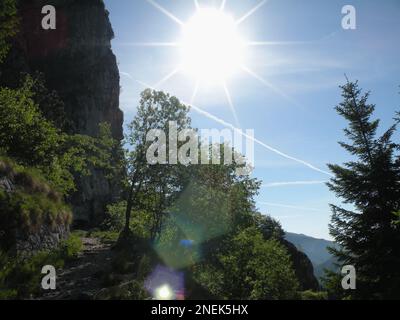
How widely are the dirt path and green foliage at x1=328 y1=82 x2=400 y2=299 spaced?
1332 cm

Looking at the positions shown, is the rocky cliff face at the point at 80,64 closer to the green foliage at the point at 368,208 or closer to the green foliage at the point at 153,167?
the green foliage at the point at 153,167

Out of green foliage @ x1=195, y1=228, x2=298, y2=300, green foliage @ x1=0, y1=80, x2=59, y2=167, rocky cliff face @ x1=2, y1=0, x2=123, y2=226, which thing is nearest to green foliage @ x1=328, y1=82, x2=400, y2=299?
green foliage @ x1=195, y1=228, x2=298, y2=300

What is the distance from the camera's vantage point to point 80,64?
6669 cm

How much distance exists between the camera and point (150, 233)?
3519cm

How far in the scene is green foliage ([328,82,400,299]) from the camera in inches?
688

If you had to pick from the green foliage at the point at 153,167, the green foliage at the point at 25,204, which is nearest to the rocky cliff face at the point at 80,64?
the green foliage at the point at 153,167

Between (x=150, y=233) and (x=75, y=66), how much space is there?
147 feet

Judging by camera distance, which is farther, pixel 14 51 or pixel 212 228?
pixel 14 51

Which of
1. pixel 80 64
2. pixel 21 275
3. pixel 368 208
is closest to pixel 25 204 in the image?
pixel 21 275

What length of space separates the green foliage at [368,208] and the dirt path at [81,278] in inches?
524

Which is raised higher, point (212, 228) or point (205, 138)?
point (205, 138)

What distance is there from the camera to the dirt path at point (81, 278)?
13.1m
